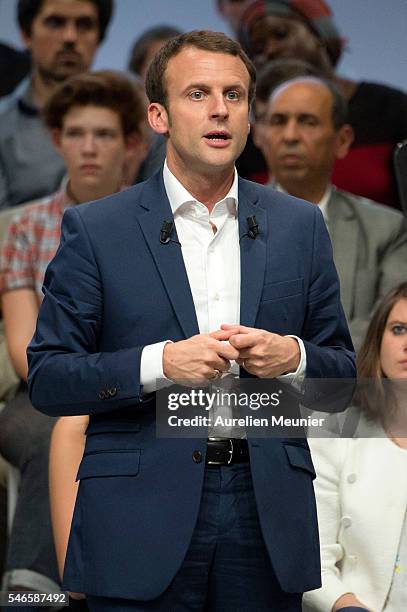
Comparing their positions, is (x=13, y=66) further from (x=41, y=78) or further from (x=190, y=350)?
(x=190, y=350)

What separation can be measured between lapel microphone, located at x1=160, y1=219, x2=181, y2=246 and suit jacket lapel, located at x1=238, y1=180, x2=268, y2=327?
5.5 inches


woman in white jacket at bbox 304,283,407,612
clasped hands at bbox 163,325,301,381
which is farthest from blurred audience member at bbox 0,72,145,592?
clasped hands at bbox 163,325,301,381

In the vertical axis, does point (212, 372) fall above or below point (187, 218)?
below

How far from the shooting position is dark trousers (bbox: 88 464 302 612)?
205cm

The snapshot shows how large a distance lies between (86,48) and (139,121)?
49 cm

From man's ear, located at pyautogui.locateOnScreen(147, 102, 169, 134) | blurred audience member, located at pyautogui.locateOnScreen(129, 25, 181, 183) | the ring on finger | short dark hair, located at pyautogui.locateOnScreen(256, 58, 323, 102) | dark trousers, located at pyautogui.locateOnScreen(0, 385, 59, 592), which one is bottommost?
dark trousers, located at pyautogui.locateOnScreen(0, 385, 59, 592)

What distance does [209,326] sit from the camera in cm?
215

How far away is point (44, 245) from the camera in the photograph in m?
4.05

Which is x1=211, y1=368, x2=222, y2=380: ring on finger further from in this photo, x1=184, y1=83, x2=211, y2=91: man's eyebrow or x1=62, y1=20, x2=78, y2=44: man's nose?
x1=62, y1=20, x2=78, y2=44: man's nose

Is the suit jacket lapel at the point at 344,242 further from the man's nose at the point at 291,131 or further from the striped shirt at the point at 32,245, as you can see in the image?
the striped shirt at the point at 32,245

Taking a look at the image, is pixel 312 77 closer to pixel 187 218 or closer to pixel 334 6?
pixel 334 6

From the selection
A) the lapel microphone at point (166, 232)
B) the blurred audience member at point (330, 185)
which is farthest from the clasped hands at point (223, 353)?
the blurred audience member at point (330, 185)

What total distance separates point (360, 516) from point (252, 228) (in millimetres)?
1104

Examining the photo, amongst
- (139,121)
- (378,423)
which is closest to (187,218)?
(378,423)
